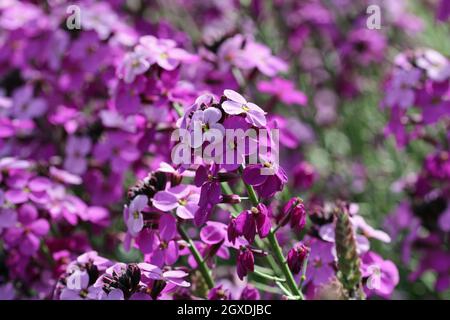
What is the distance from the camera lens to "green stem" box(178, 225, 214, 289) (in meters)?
1.43

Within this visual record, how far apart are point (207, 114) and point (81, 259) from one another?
1.48 feet

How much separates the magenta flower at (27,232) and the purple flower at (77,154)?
37 cm

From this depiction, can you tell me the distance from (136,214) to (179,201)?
0.30 feet

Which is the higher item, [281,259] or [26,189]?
[281,259]

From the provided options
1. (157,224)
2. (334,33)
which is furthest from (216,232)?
(334,33)

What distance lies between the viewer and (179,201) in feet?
4.55

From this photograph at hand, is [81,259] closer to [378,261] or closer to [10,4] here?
[378,261]

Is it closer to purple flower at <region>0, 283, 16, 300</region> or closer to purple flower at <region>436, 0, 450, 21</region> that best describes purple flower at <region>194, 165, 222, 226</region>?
purple flower at <region>0, 283, 16, 300</region>

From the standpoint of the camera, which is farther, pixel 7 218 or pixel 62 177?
pixel 62 177

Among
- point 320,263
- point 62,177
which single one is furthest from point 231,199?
point 62,177

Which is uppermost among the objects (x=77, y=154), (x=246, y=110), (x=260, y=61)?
(x=246, y=110)

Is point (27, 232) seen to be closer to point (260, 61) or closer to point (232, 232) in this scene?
point (232, 232)

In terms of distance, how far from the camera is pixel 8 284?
176 cm

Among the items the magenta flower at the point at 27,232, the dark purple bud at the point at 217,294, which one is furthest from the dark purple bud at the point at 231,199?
the magenta flower at the point at 27,232
